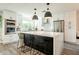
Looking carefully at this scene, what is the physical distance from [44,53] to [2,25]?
39.5 inches

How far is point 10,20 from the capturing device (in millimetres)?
1837

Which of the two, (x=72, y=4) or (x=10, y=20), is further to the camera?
(x=10, y=20)

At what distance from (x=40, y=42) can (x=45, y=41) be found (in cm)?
12

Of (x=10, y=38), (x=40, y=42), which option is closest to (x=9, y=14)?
(x=10, y=38)

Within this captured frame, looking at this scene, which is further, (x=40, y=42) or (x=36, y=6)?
(x=40, y=42)

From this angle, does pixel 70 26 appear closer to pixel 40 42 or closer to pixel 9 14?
pixel 40 42

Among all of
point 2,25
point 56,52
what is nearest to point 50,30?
point 56,52

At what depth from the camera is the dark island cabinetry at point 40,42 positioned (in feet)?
5.88

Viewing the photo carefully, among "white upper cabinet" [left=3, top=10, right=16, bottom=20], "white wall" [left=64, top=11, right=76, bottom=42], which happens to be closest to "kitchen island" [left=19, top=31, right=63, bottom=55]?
"white wall" [left=64, top=11, right=76, bottom=42]

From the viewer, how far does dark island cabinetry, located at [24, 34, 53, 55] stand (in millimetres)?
1793

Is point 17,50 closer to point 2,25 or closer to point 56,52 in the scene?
point 2,25

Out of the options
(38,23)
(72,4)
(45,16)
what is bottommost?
(38,23)

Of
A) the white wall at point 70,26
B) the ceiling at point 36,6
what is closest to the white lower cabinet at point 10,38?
the ceiling at point 36,6

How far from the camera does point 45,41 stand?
1.86m
